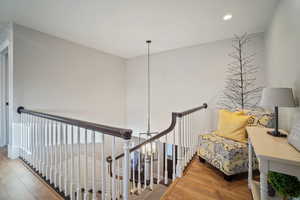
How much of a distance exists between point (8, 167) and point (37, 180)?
0.84m

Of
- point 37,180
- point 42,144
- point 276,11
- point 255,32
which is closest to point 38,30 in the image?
point 42,144

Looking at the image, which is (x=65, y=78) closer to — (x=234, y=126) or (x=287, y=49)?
(x=234, y=126)

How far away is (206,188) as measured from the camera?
6.07 ft

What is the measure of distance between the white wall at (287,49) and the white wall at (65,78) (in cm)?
403

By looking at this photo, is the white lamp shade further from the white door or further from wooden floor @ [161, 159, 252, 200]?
the white door

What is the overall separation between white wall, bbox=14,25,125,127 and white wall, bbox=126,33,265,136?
0.64 metres

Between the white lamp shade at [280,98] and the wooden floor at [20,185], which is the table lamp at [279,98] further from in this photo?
the wooden floor at [20,185]

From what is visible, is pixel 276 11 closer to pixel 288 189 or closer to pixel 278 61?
pixel 278 61

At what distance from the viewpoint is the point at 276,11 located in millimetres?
2156

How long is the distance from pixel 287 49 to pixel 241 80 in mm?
1349

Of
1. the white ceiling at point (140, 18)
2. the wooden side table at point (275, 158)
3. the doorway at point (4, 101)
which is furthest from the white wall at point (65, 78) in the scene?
the wooden side table at point (275, 158)

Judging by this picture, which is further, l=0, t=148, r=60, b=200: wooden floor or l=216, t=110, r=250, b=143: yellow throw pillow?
l=216, t=110, r=250, b=143: yellow throw pillow

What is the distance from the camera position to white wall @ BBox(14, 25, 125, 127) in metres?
2.80

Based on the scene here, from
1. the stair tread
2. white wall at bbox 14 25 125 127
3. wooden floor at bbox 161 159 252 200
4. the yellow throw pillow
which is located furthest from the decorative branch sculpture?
white wall at bbox 14 25 125 127
